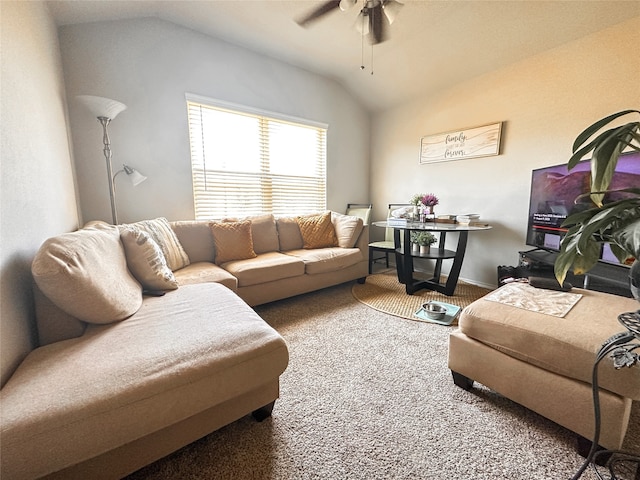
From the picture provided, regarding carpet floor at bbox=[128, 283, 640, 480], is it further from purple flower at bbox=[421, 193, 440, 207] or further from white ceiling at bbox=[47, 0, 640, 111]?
white ceiling at bbox=[47, 0, 640, 111]

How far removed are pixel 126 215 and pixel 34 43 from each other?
134cm

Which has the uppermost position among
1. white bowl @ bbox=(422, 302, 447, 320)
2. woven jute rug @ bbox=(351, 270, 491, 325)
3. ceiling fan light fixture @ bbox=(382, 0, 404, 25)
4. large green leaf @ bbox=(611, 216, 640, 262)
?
ceiling fan light fixture @ bbox=(382, 0, 404, 25)

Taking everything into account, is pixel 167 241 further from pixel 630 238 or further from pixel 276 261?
pixel 630 238

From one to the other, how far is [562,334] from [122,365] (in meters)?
1.66

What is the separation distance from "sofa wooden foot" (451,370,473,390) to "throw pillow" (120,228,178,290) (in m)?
1.79

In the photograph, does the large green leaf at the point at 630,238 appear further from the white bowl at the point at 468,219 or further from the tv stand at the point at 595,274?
the white bowl at the point at 468,219

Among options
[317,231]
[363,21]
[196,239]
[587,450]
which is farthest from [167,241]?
[587,450]

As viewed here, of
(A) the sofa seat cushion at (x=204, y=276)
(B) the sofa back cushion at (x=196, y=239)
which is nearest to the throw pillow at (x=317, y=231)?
(B) the sofa back cushion at (x=196, y=239)

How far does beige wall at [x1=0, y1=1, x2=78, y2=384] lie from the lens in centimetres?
98

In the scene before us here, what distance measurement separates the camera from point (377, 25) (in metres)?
1.91

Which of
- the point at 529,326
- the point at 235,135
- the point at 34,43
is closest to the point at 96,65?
the point at 34,43

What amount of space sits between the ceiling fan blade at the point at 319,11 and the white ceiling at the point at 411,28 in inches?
1.8

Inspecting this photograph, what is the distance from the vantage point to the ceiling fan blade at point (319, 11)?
1793 millimetres

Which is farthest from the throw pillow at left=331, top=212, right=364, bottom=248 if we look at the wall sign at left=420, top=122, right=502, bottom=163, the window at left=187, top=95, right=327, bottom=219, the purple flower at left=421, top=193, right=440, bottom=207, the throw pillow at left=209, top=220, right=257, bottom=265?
the wall sign at left=420, top=122, right=502, bottom=163
